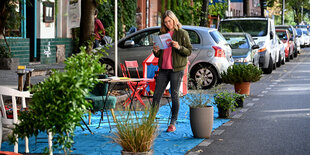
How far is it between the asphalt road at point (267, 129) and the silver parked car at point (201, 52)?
1.23 m

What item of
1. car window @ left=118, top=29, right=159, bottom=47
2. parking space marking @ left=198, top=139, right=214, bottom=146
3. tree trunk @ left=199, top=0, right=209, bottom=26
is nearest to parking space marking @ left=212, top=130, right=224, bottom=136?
parking space marking @ left=198, top=139, right=214, bottom=146

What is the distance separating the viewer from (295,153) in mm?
8078

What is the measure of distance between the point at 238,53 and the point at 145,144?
14.3 meters

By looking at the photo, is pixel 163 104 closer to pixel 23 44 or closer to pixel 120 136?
pixel 120 136

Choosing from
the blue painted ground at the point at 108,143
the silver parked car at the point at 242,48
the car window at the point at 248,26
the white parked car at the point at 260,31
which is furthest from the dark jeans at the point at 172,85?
the car window at the point at 248,26

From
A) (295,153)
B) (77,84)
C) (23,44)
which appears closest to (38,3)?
(23,44)

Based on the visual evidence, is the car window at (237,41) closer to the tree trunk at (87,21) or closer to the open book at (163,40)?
the tree trunk at (87,21)

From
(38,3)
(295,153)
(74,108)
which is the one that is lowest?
(295,153)

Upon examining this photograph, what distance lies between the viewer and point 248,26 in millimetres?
25453

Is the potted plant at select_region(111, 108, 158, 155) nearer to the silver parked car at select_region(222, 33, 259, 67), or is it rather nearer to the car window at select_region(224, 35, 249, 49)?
the silver parked car at select_region(222, 33, 259, 67)

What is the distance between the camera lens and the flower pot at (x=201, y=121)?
9297 millimetres

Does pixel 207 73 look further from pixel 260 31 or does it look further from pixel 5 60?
pixel 260 31

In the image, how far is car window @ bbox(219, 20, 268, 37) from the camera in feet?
81.4

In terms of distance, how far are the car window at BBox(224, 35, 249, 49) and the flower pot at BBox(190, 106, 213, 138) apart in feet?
40.0
